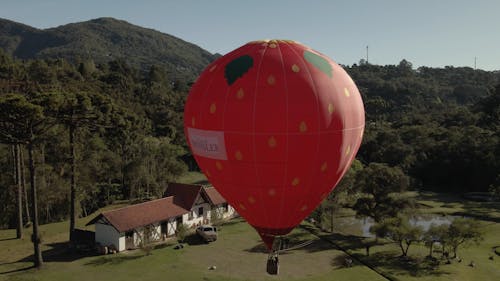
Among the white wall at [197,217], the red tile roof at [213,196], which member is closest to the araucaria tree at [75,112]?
the white wall at [197,217]

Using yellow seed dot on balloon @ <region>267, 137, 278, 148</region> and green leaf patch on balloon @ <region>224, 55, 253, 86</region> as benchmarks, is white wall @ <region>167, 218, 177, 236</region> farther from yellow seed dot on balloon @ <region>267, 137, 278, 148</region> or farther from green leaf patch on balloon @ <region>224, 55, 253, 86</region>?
yellow seed dot on balloon @ <region>267, 137, 278, 148</region>

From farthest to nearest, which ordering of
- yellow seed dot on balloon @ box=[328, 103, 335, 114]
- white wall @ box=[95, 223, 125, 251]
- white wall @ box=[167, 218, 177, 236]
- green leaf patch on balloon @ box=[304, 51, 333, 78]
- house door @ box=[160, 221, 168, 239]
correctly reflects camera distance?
white wall @ box=[167, 218, 177, 236] → house door @ box=[160, 221, 168, 239] → white wall @ box=[95, 223, 125, 251] → green leaf patch on balloon @ box=[304, 51, 333, 78] → yellow seed dot on balloon @ box=[328, 103, 335, 114]

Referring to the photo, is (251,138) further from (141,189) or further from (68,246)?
(141,189)

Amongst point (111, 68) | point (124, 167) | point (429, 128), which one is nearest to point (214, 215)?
point (124, 167)

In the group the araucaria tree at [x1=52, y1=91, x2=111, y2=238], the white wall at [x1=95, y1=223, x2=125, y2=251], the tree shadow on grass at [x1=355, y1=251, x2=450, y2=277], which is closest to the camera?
the tree shadow on grass at [x1=355, y1=251, x2=450, y2=277]

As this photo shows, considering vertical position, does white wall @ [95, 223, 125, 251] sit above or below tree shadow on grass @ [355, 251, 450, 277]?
above

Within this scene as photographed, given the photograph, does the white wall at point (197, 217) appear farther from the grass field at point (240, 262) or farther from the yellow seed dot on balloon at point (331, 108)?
the yellow seed dot on balloon at point (331, 108)

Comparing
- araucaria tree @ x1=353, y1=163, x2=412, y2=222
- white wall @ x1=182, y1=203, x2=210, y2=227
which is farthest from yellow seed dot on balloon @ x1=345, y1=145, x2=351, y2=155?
white wall @ x1=182, y1=203, x2=210, y2=227
